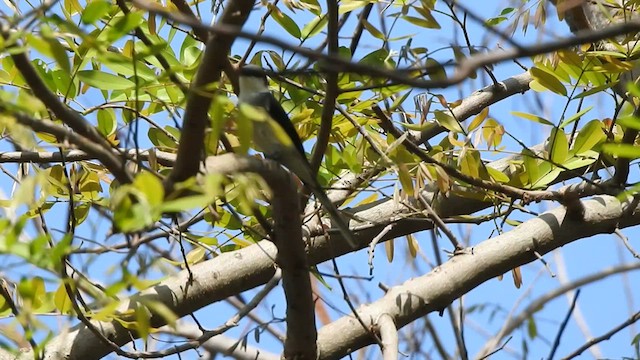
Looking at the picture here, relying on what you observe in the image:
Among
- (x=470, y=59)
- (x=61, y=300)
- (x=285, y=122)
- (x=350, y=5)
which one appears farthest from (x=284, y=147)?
(x=470, y=59)

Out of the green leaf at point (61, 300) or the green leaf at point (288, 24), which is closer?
the green leaf at point (61, 300)

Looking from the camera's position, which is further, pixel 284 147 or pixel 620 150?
pixel 284 147

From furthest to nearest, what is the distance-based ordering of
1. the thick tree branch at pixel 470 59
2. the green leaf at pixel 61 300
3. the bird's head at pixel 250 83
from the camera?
the bird's head at pixel 250 83
the green leaf at pixel 61 300
the thick tree branch at pixel 470 59

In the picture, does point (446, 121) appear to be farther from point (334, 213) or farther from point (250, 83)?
point (250, 83)

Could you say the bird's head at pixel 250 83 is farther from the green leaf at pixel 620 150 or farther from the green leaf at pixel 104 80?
the green leaf at pixel 620 150

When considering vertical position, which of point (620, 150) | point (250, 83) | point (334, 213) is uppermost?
point (250, 83)

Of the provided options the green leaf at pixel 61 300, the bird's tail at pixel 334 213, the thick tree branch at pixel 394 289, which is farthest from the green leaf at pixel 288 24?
the green leaf at pixel 61 300

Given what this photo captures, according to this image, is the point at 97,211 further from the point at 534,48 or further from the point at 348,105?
the point at 534,48

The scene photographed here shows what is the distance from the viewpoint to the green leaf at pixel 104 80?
2.08 meters

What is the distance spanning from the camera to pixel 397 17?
237 cm

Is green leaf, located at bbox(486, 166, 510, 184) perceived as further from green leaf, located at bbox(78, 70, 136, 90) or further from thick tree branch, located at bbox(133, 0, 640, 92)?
thick tree branch, located at bbox(133, 0, 640, 92)

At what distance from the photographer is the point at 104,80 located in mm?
2098

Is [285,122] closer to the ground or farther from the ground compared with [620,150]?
farther from the ground

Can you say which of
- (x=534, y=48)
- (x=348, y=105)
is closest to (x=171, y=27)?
(x=348, y=105)
